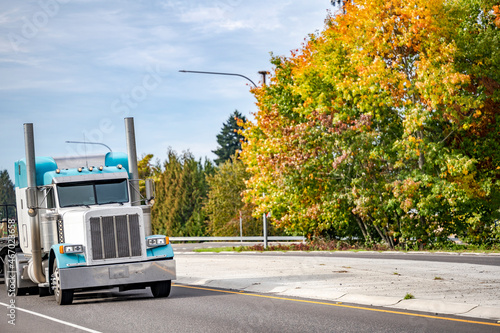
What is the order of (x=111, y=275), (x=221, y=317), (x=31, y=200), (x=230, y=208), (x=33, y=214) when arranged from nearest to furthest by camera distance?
1. (x=221, y=317)
2. (x=111, y=275)
3. (x=31, y=200)
4. (x=33, y=214)
5. (x=230, y=208)

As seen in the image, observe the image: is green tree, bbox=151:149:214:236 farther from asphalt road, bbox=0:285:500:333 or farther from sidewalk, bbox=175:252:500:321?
asphalt road, bbox=0:285:500:333

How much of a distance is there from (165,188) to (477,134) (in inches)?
1395

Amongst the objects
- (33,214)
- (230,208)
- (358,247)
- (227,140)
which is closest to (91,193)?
(33,214)

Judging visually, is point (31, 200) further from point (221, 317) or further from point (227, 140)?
point (227, 140)

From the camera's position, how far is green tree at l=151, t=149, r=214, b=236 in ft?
188

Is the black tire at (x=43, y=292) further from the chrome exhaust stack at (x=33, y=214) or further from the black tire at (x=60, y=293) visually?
the black tire at (x=60, y=293)

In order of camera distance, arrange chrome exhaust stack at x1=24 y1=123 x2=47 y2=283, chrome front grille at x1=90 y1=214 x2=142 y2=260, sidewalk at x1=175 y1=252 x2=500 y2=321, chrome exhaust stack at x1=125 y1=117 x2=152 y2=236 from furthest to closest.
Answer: chrome exhaust stack at x1=125 y1=117 x2=152 y2=236
chrome exhaust stack at x1=24 y1=123 x2=47 y2=283
chrome front grille at x1=90 y1=214 x2=142 y2=260
sidewalk at x1=175 y1=252 x2=500 y2=321

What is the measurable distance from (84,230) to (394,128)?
1828 centimetres

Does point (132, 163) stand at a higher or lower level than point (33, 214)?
higher

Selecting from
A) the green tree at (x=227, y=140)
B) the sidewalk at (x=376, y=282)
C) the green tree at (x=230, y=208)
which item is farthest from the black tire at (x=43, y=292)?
the green tree at (x=227, y=140)

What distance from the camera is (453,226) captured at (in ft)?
94.7

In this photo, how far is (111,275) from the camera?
14.6 meters

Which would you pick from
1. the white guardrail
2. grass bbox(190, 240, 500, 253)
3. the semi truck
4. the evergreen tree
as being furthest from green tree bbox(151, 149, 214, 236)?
the evergreen tree

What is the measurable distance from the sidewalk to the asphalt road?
58cm
